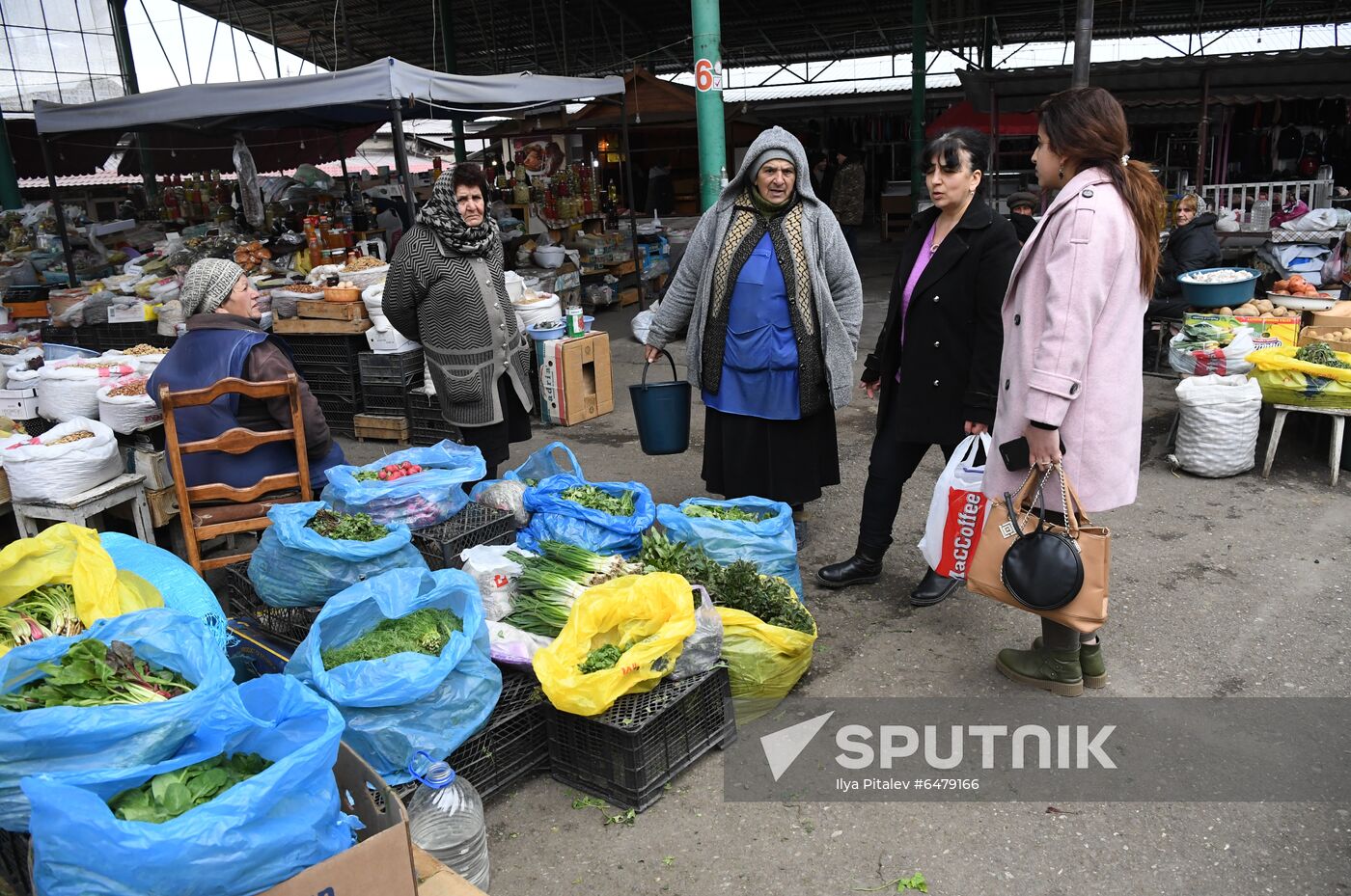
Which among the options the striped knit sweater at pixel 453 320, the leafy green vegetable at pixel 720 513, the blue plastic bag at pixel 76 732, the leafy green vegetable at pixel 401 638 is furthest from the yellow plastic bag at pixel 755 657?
the striped knit sweater at pixel 453 320

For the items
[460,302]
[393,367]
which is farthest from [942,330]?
[393,367]

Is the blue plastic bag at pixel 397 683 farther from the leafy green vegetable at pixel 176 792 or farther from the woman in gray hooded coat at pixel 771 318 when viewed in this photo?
the woman in gray hooded coat at pixel 771 318

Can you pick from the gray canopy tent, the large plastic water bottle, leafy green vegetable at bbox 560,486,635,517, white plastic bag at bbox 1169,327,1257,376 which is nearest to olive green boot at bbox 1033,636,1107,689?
leafy green vegetable at bbox 560,486,635,517

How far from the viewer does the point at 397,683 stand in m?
2.65

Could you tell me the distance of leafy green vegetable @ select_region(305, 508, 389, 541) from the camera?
347 centimetres

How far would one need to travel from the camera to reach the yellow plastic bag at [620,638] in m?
2.87

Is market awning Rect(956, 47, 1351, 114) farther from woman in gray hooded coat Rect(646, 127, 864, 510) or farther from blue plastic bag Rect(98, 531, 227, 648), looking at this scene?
blue plastic bag Rect(98, 531, 227, 648)

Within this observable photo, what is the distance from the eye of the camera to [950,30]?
20.2 meters

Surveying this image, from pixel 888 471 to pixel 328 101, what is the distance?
15.8 ft

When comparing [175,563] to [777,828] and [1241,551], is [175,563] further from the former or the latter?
[1241,551]

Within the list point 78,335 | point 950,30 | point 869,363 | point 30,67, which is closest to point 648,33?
point 950,30

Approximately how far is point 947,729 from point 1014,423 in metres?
1.03

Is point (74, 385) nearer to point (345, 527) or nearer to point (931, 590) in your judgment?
point (345, 527)

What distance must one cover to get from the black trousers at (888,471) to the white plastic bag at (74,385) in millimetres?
3821
